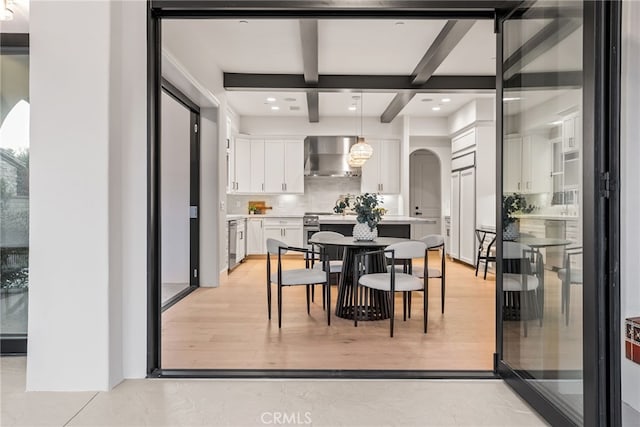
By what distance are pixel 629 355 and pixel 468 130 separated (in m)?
6.15

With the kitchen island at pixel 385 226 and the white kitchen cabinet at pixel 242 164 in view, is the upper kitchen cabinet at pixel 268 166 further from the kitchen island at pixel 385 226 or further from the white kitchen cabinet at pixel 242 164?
the kitchen island at pixel 385 226

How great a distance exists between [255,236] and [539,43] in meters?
6.81

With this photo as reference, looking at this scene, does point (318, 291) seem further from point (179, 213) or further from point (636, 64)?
point (636, 64)

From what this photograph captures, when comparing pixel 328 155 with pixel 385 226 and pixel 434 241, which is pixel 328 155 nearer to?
pixel 385 226

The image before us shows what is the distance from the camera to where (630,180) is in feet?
7.09

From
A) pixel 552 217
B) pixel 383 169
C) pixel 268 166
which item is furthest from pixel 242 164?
pixel 552 217

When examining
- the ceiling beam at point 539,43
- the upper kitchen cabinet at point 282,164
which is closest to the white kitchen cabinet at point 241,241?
the upper kitchen cabinet at point 282,164

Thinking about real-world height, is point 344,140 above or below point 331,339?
above

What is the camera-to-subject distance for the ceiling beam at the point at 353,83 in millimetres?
5992

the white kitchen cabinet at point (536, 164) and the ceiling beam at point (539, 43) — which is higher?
the ceiling beam at point (539, 43)

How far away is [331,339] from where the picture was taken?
3424mm

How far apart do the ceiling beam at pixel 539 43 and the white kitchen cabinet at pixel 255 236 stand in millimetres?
6368

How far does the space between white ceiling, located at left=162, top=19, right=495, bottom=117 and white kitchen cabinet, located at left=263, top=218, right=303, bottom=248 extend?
3.34 meters

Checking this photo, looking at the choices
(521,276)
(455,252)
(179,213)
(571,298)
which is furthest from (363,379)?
(455,252)
